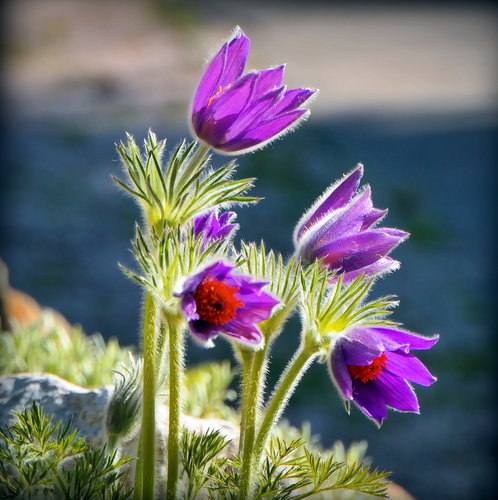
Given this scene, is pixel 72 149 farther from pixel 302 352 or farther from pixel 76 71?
pixel 302 352

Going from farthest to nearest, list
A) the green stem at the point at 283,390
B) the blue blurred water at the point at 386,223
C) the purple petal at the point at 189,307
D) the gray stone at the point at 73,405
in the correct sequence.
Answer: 1. the blue blurred water at the point at 386,223
2. the gray stone at the point at 73,405
3. the green stem at the point at 283,390
4. the purple petal at the point at 189,307

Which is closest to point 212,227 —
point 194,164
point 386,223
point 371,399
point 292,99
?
point 194,164

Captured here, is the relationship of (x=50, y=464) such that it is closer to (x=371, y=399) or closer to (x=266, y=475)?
(x=266, y=475)

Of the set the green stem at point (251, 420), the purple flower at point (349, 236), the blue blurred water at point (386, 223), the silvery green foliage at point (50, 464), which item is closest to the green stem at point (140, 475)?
the silvery green foliage at point (50, 464)

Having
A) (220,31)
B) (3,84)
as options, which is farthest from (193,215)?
(220,31)

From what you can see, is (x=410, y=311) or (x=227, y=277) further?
(x=410, y=311)

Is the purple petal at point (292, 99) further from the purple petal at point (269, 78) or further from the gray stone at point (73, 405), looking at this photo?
the gray stone at point (73, 405)
